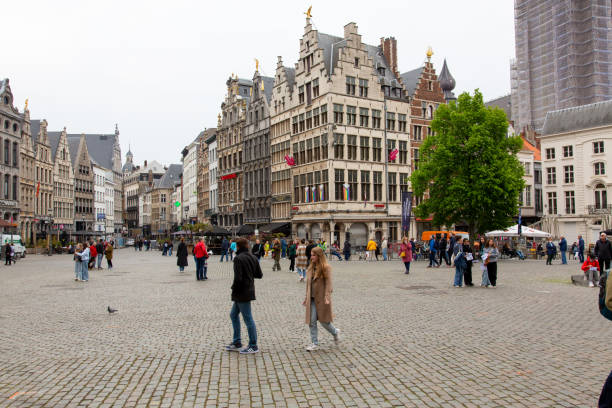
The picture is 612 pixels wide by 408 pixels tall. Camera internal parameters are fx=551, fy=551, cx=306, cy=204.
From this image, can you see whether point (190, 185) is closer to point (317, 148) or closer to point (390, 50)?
point (390, 50)

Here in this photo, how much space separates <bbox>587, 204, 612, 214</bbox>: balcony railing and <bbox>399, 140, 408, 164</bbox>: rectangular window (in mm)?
18909

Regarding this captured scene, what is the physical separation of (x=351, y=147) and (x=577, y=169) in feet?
80.4

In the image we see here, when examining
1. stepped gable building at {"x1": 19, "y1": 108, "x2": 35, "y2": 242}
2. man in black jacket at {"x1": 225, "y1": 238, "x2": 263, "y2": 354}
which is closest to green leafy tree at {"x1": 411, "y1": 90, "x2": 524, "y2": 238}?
man in black jacket at {"x1": 225, "y1": 238, "x2": 263, "y2": 354}

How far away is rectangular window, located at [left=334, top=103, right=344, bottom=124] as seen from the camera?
166ft

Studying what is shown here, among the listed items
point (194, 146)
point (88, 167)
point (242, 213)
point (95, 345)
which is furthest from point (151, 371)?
point (88, 167)

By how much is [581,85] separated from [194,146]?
6231cm

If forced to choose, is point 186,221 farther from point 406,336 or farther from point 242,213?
point 406,336

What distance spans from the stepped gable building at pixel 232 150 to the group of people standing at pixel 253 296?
193 feet

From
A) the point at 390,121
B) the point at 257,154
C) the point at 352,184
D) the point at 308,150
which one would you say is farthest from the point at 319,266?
the point at 257,154

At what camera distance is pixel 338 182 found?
50.4m

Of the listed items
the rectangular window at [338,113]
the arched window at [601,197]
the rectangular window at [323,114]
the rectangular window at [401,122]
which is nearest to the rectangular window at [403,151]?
the rectangular window at [401,122]

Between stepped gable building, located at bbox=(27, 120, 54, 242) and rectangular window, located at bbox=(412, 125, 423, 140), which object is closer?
rectangular window, located at bbox=(412, 125, 423, 140)

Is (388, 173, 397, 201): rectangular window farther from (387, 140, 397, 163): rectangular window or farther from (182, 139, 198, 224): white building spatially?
(182, 139, 198, 224): white building

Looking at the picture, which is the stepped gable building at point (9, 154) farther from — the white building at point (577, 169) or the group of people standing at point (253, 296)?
the group of people standing at point (253, 296)
